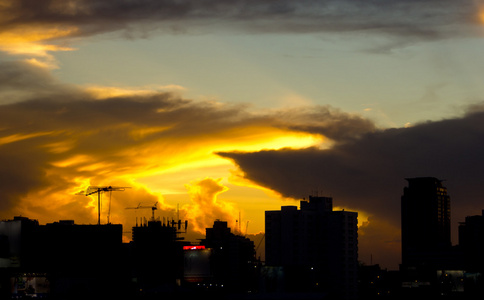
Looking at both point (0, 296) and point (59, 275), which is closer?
point (0, 296)

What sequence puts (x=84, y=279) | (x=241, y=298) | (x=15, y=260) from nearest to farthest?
(x=15, y=260)
(x=84, y=279)
(x=241, y=298)

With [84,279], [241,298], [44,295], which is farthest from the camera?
[241,298]

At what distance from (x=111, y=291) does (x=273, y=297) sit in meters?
35.2

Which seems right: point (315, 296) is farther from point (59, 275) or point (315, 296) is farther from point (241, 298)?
point (59, 275)

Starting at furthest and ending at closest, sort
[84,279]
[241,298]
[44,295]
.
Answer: [241,298], [84,279], [44,295]

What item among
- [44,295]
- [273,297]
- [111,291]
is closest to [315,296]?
[273,297]

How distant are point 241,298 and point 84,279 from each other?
3663 centimetres

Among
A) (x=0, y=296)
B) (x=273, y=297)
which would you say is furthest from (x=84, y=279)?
(x=273, y=297)

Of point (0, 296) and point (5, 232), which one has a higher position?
point (5, 232)

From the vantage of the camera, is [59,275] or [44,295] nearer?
[44,295]

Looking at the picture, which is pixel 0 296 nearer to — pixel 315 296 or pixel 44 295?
pixel 44 295

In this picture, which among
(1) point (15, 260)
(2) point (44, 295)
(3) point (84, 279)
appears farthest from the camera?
(3) point (84, 279)

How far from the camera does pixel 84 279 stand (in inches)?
7185

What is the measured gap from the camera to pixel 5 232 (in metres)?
158
